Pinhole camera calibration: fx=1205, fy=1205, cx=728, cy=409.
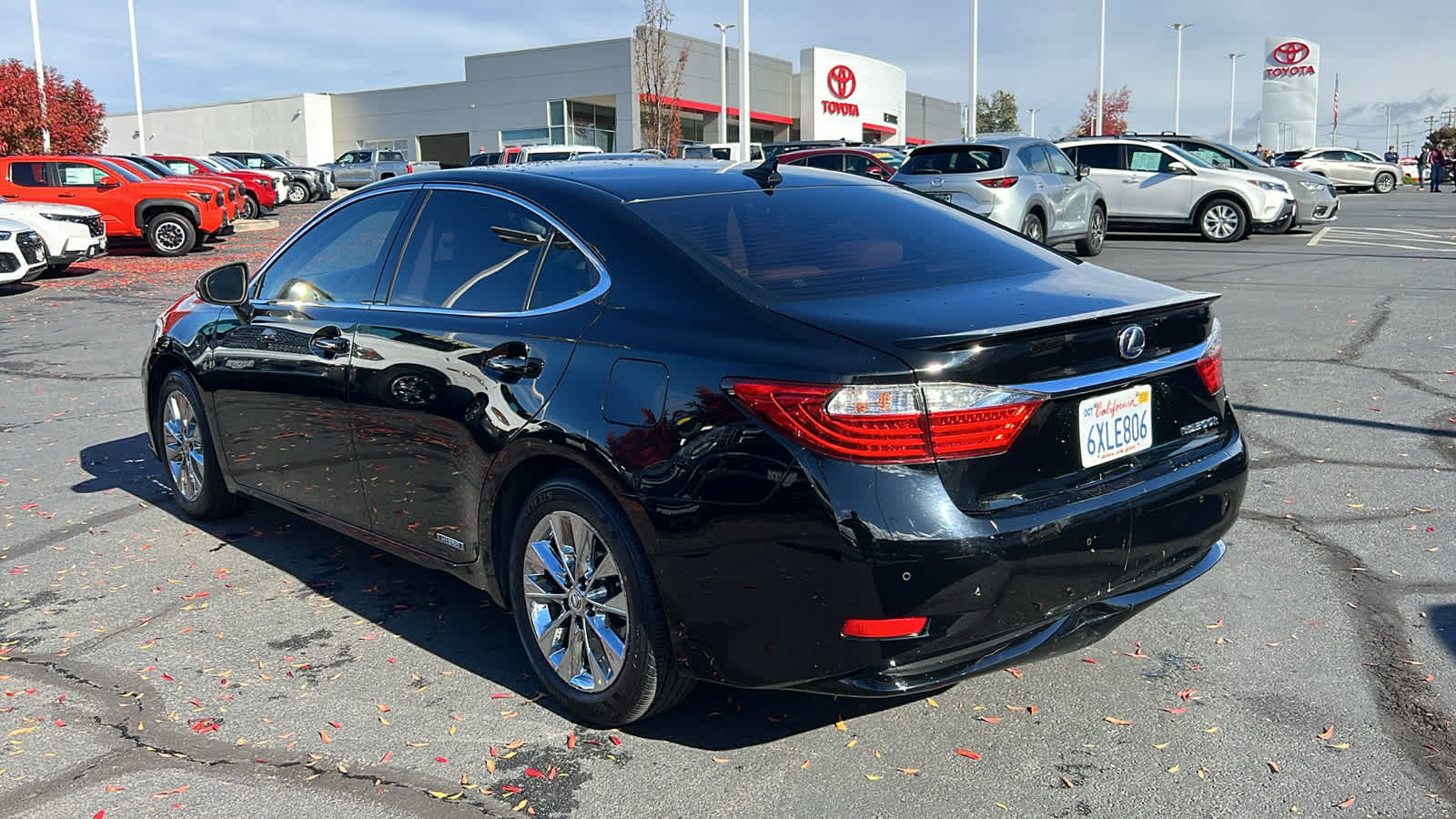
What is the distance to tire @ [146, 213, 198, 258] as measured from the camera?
2158cm

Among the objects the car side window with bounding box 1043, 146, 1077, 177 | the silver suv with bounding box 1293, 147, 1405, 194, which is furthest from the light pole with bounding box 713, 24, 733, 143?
the car side window with bounding box 1043, 146, 1077, 177

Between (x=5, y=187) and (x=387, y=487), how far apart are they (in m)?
21.4

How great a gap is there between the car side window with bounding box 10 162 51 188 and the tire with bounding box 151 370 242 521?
18.6 metres

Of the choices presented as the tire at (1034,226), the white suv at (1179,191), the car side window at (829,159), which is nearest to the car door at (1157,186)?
the white suv at (1179,191)

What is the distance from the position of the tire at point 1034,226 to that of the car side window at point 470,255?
12.0 metres

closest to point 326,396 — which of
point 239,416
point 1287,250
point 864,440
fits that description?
point 239,416

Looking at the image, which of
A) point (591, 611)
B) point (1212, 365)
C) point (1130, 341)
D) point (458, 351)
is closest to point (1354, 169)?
point (1212, 365)

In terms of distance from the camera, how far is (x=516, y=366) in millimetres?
3635

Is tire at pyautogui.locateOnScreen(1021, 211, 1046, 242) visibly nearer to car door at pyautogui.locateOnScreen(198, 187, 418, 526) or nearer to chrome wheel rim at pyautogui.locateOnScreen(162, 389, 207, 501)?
chrome wheel rim at pyautogui.locateOnScreen(162, 389, 207, 501)

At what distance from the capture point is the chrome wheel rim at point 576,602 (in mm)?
3461

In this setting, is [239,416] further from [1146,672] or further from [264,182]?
[264,182]

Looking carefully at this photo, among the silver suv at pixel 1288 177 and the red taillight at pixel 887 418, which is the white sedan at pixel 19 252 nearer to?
the red taillight at pixel 887 418

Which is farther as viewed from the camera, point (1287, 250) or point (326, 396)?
point (1287, 250)

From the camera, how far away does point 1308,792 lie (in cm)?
307
